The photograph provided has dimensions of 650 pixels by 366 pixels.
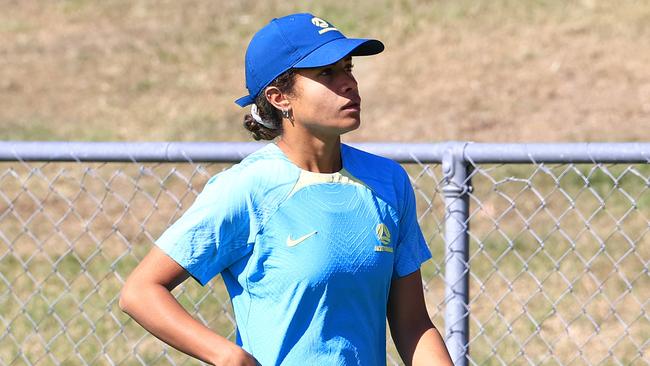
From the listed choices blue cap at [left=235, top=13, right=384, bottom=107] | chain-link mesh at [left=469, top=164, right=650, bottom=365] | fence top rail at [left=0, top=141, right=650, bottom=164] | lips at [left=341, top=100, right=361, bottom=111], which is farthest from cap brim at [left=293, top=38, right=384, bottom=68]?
chain-link mesh at [left=469, top=164, right=650, bottom=365]

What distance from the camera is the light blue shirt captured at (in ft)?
8.81

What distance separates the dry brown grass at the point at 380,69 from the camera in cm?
919

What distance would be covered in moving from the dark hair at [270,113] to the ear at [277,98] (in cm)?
1

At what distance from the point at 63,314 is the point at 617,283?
294cm

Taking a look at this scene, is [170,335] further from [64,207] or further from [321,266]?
[64,207]

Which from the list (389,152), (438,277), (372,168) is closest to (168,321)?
(372,168)

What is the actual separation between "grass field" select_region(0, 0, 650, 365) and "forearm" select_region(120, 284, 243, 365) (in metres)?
2.94

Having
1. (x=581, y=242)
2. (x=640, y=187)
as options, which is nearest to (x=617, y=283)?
(x=581, y=242)

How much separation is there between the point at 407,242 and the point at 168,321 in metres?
0.63

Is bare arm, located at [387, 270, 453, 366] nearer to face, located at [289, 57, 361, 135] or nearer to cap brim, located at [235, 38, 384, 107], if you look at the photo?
face, located at [289, 57, 361, 135]

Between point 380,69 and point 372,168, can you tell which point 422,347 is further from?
point 380,69

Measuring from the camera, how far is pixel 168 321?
2602mm

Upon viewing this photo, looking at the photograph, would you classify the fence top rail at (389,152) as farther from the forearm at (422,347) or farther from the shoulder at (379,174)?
the forearm at (422,347)

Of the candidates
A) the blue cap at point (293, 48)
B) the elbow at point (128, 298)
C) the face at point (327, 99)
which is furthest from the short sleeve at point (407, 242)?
the elbow at point (128, 298)
